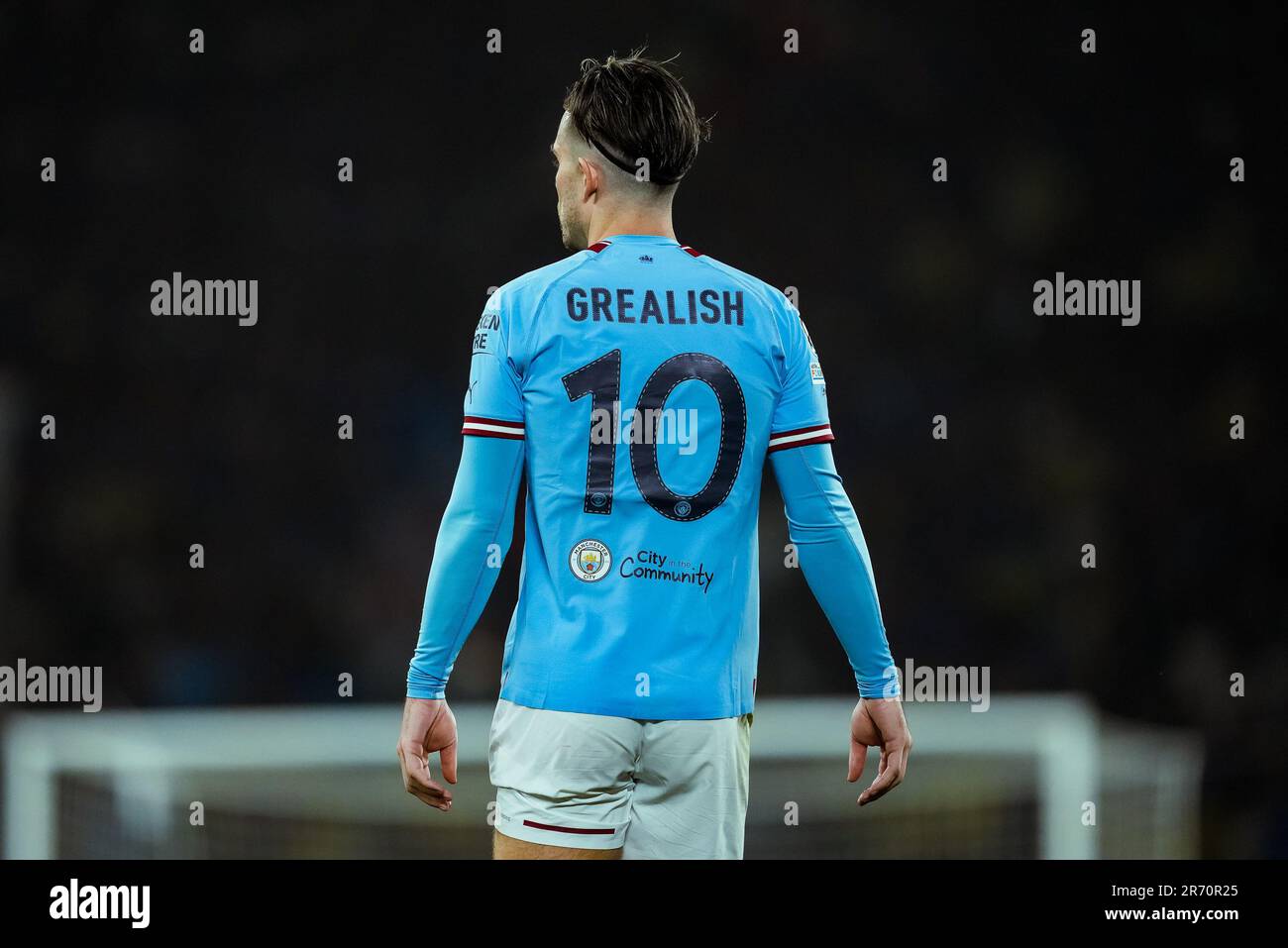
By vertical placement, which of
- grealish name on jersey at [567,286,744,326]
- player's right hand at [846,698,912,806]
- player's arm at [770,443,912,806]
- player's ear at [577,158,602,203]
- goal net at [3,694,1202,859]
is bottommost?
goal net at [3,694,1202,859]

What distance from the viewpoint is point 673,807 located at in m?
2.00

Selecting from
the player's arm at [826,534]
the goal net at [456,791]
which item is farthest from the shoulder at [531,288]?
the goal net at [456,791]

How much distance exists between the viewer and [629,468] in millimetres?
1981

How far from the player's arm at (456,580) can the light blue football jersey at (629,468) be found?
36 mm

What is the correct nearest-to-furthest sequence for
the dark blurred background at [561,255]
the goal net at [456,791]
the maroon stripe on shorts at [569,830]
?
the maroon stripe on shorts at [569,830], the goal net at [456,791], the dark blurred background at [561,255]

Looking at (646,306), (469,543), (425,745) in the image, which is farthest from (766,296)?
(425,745)

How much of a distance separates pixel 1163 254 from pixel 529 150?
245cm

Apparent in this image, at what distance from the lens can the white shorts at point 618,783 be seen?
1.96 metres

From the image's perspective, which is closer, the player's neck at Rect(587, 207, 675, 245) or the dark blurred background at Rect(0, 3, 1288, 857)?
the player's neck at Rect(587, 207, 675, 245)

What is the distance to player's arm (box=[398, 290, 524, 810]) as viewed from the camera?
2.00 metres

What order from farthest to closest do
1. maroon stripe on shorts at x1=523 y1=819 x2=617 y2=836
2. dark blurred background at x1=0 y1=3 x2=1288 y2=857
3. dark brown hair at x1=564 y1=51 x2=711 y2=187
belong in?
dark blurred background at x1=0 y1=3 x2=1288 y2=857 < dark brown hair at x1=564 y1=51 x2=711 y2=187 < maroon stripe on shorts at x1=523 y1=819 x2=617 y2=836

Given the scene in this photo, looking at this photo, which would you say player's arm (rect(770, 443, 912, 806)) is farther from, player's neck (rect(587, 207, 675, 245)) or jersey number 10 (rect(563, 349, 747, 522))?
player's neck (rect(587, 207, 675, 245))

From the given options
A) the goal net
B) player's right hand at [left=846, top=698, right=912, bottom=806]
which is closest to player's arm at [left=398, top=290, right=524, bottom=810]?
player's right hand at [left=846, top=698, right=912, bottom=806]

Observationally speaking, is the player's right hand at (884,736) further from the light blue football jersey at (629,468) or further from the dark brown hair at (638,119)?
the dark brown hair at (638,119)
